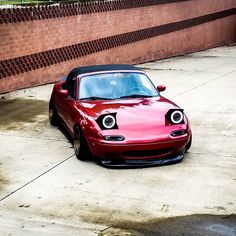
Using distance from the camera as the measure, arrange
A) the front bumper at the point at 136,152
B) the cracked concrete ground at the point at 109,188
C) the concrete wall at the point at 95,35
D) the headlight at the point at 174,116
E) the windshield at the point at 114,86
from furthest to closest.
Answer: the concrete wall at the point at 95,35, the windshield at the point at 114,86, the headlight at the point at 174,116, the front bumper at the point at 136,152, the cracked concrete ground at the point at 109,188

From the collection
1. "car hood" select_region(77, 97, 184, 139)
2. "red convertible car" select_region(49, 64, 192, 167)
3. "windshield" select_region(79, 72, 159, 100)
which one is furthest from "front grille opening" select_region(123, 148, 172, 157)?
"windshield" select_region(79, 72, 159, 100)

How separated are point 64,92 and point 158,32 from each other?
14.2 m

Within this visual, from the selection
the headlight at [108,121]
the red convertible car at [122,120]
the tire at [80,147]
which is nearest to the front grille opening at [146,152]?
the red convertible car at [122,120]

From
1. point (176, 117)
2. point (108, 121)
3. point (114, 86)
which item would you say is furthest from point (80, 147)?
point (176, 117)

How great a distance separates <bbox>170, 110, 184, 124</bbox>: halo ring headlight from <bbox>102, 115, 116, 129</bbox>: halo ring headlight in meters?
0.88

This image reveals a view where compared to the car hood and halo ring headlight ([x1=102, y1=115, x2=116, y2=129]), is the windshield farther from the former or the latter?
halo ring headlight ([x1=102, y1=115, x2=116, y2=129])

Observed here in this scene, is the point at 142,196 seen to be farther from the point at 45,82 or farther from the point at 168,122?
the point at 45,82

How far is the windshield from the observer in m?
8.23

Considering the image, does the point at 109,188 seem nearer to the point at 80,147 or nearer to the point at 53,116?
the point at 80,147

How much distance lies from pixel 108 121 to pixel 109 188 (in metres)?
1.13

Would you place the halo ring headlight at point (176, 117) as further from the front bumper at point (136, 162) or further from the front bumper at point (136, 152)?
the front bumper at point (136, 162)

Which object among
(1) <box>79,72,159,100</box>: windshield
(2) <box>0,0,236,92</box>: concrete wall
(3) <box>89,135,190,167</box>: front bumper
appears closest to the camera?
(3) <box>89,135,190,167</box>: front bumper

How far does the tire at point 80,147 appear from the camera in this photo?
293 inches

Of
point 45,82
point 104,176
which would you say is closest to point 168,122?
point 104,176
